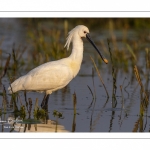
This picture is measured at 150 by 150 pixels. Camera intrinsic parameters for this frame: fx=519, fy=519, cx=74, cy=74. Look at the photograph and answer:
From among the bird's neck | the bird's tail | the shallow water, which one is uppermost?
the bird's neck

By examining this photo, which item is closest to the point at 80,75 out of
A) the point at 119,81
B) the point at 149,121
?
the point at 119,81

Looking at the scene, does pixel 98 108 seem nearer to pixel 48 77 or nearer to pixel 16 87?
pixel 48 77

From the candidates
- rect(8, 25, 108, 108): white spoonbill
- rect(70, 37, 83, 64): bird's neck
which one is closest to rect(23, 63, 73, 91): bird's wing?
rect(8, 25, 108, 108): white spoonbill

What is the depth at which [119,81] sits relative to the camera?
13242 millimetres

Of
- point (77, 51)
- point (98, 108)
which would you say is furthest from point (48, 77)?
point (98, 108)

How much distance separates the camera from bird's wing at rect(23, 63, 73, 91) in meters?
9.81

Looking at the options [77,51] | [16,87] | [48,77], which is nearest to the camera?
[16,87]

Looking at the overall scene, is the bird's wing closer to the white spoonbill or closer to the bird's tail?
the white spoonbill

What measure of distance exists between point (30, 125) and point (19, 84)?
153 centimetres

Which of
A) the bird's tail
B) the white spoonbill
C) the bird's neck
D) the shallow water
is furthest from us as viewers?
the bird's neck

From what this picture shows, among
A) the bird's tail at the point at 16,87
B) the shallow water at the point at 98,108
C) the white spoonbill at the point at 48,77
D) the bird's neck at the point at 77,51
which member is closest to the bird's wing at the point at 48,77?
the white spoonbill at the point at 48,77

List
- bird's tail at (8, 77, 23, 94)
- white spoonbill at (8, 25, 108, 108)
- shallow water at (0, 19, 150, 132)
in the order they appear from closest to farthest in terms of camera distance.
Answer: shallow water at (0, 19, 150, 132) < bird's tail at (8, 77, 23, 94) < white spoonbill at (8, 25, 108, 108)

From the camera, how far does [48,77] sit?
9.91 meters

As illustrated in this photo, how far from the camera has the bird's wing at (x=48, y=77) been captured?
32.2 feet
